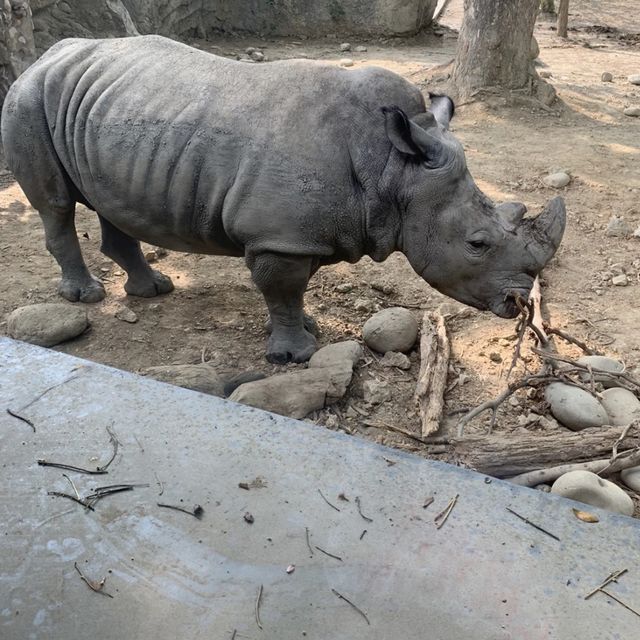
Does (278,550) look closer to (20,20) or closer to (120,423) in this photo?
(120,423)

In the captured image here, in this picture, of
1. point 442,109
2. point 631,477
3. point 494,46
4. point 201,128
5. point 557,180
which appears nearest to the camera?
point 631,477

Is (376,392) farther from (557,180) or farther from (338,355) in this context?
(557,180)

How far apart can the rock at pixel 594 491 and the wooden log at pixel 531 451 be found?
262 millimetres

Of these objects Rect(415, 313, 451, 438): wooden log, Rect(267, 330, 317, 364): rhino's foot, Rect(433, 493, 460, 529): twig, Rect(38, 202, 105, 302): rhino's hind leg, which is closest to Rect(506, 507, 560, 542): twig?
Rect(433, 493, 460, 529): twig

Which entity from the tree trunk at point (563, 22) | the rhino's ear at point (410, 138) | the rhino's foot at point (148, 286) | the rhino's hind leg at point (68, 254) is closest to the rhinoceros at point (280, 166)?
the rhino's ear at point (410, 138)

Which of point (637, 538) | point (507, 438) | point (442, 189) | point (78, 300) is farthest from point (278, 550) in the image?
point (78, 300)

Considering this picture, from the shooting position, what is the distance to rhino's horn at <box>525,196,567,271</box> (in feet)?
11.3

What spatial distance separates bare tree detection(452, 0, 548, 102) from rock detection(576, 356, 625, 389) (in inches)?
210

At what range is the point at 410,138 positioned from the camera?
3283 millimetres

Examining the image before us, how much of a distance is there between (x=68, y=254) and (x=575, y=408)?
10.7 ft

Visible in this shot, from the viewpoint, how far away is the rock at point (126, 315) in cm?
463

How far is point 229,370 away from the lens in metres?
4.11

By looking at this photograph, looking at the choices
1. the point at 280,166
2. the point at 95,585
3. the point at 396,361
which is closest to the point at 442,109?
the point at 280,166

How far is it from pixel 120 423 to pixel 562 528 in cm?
142
